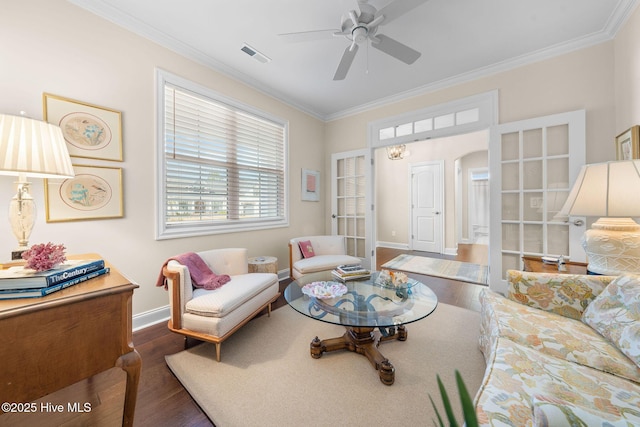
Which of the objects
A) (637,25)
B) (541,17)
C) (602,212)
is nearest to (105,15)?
(541,17)

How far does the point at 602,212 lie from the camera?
151 centimetres

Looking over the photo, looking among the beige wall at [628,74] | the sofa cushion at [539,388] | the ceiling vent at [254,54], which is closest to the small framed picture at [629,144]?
the beige wall at [628,74]

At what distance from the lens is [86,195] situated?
1986 mm

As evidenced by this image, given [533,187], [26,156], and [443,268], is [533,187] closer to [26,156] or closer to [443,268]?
[443,268]

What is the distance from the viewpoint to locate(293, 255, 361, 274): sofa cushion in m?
2.97

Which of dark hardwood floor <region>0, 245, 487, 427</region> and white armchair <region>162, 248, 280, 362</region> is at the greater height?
white armchair <region>162, 248, 280, 362</region>

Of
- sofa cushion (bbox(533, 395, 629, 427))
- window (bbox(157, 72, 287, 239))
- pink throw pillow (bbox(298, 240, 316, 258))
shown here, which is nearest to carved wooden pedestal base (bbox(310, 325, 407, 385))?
sofa cushion (bbox(533, 395, 629, 427))

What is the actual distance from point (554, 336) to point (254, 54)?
3383 mm

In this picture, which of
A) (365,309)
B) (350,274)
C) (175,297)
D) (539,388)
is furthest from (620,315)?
(175,297)

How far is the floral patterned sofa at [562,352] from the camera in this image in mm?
817

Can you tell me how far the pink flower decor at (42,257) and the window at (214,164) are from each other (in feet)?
4.60

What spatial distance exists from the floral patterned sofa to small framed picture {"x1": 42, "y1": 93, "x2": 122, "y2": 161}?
293 centimetres

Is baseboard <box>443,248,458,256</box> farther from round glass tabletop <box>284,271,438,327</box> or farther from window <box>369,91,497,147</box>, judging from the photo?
round glass tabletop <box>284,271,438,327</box>

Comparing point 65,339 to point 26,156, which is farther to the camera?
point 26,156
